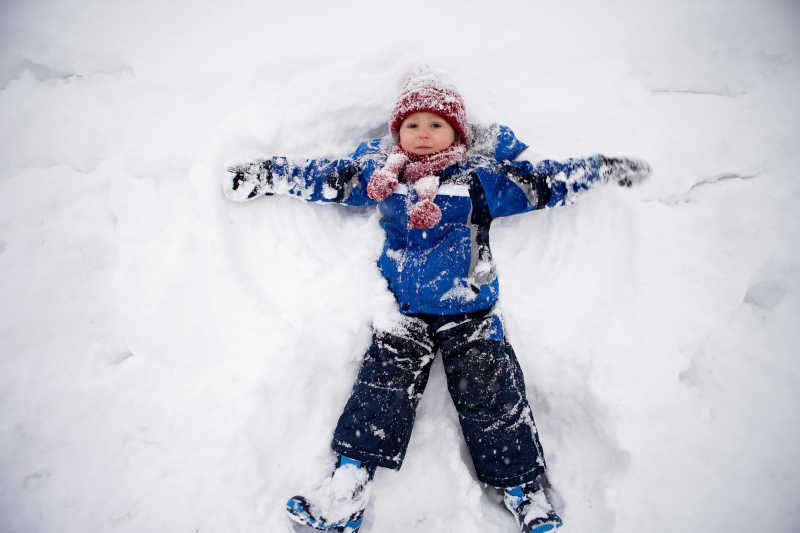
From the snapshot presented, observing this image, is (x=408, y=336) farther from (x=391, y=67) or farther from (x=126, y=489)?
(x=391, y=67)

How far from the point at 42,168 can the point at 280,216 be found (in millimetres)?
1036

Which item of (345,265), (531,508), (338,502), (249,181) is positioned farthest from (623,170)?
(338,502)

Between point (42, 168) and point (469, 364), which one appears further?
point (42, 168)

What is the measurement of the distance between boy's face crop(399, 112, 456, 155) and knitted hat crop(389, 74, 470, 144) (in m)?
0.03

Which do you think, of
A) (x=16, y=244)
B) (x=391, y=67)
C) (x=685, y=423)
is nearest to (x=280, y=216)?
(x=391, y=67)

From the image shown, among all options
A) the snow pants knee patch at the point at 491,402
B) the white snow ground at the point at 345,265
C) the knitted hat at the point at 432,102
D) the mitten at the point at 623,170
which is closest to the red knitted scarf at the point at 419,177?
the knitted hat at the point at 432,102

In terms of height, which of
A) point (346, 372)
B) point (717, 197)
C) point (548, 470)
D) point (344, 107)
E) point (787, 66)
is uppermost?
point (787, 66)

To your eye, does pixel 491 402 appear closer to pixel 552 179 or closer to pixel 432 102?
pixel 552 179

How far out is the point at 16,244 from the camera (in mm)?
1554

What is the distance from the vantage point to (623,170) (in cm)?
161

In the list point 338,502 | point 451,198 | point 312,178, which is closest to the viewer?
point 338,502

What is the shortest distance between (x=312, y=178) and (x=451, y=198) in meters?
0.66

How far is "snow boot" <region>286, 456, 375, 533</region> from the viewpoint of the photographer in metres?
1.35

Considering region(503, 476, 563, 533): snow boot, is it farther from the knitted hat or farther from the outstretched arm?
the knitted hat
